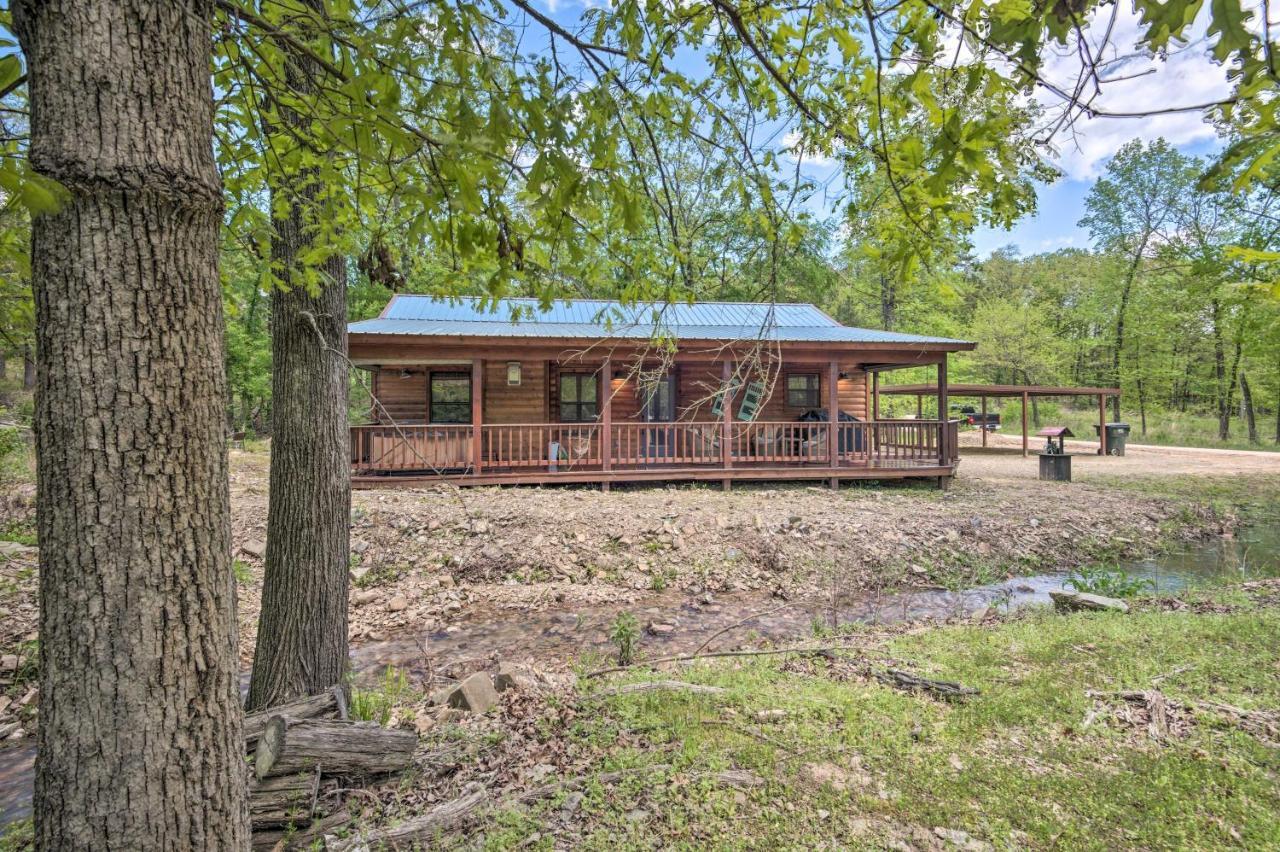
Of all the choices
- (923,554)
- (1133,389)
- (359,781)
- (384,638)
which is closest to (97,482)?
(359,781)

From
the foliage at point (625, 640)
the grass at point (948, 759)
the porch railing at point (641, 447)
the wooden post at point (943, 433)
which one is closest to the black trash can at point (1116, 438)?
the porch railing at point (641, 447)

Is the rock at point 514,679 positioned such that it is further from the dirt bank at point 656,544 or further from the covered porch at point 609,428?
the covered porch at point 609,428

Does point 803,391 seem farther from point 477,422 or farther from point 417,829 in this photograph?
point 417,829

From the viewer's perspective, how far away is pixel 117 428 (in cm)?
134

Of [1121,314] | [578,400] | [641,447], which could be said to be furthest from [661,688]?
[1121,314]

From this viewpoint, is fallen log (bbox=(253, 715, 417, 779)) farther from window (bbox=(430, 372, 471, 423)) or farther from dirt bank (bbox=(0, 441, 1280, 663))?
window (bbox=(430, 372, 471, 423))

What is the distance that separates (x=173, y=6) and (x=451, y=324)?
1058 cm

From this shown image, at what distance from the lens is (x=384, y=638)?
18.0 ft

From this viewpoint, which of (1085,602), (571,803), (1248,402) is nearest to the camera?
(571,803)

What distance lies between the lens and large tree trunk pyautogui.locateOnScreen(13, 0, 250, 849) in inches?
51.7

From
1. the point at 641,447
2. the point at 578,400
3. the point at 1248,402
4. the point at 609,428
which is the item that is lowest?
the point at 641,447

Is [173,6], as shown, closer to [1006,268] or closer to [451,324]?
[451,324]

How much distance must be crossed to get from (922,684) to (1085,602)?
3.32 meters

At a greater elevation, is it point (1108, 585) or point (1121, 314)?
point (1121, 314)
